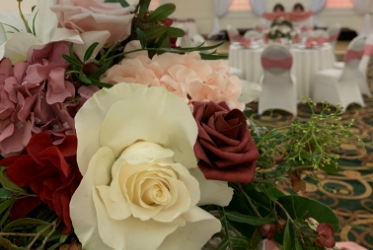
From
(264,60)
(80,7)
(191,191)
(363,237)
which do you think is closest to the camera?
(191,191)

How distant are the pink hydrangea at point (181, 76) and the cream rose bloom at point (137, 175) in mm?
111

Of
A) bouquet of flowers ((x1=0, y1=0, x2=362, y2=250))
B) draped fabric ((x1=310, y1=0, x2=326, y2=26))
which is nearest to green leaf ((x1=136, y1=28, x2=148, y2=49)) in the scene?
bouquet of flowers ((x1=0, y1=0, x2=362, y2=250))

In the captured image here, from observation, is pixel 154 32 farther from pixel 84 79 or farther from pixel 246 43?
pixel 246 43

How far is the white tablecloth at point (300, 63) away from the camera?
15.9 ft

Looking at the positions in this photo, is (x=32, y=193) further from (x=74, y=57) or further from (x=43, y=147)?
(x=74, y=57)

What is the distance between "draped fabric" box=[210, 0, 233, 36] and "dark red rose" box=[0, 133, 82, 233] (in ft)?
32.4

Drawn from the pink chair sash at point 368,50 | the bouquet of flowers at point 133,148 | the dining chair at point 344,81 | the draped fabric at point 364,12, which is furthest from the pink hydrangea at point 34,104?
the draped fabric at point 364,12

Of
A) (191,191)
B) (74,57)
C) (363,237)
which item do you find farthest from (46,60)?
(363,237)

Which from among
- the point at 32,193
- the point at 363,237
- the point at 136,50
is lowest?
the point at 363,237

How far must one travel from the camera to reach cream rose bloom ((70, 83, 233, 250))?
38 centimetres

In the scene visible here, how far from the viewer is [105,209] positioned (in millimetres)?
387

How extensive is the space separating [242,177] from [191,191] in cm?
6

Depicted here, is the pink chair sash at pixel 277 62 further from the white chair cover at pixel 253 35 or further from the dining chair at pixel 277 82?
the white chair cover at pixel 253 35

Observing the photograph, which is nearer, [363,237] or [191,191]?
[191,191]
